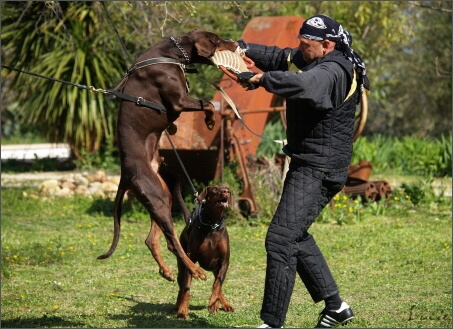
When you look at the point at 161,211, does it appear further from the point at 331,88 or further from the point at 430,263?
the point at 430,263

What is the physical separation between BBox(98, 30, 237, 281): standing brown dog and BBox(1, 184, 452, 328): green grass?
110 centimetres

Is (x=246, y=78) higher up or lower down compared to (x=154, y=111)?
higher up

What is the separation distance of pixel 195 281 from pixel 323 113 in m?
3.13

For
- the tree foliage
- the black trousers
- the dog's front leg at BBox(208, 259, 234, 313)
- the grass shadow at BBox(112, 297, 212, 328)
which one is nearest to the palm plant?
the tree foliage

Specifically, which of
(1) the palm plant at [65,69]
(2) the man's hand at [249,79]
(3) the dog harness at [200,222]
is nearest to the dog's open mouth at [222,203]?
(3) the dog harness at [200,222]

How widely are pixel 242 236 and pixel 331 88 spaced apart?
5313mm

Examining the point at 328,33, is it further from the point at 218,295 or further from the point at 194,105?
the point at 218,295

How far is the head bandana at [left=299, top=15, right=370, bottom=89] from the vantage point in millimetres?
5543

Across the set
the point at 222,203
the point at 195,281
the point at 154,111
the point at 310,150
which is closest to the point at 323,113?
the point at 310,150

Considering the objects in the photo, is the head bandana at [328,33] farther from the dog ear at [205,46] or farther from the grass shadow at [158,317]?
the grass shadow at [158,317]

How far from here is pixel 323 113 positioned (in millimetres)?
5574

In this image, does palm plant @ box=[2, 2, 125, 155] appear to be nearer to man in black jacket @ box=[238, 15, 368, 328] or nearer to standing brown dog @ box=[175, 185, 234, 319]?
standing brown dog @ box=[175, 185, 234, 319]

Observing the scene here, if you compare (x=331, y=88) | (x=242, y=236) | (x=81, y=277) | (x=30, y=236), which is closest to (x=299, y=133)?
(x=331, y=88)

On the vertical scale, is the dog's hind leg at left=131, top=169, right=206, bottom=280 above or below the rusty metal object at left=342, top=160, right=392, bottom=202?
above
